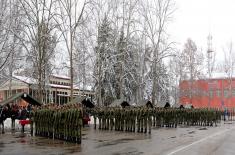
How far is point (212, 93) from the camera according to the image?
8344 centimetres

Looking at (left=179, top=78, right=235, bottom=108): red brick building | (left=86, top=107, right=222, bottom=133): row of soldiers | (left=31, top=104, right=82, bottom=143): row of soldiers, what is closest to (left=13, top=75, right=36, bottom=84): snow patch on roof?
(left=86, top=107, right=222, bottom=133): row of soldiers

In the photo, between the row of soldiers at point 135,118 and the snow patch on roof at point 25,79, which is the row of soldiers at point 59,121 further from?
the snow patch on roof at point 25,79

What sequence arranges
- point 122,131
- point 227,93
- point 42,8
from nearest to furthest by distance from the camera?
point 122,131
point 42,8
point 227,93

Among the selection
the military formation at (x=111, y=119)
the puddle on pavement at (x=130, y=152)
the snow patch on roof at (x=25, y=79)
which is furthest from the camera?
the snow patch on roof at (x=25, y=79)

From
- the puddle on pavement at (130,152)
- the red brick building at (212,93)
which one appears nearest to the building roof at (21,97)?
the puddle on pavement at (130,152)

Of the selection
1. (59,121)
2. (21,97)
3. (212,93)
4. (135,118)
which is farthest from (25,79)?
(212,93)

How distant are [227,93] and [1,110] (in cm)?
6480

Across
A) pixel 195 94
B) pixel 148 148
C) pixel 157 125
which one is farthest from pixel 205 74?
pixel 148 148

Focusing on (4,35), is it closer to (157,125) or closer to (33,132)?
(33,132)

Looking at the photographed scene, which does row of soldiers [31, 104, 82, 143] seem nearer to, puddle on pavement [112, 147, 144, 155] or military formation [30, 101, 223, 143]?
military formation [30, 101, 223, 143]

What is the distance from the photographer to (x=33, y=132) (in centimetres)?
2323

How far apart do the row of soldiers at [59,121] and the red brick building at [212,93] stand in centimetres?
5259

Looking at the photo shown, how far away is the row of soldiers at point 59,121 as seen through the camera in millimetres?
17766

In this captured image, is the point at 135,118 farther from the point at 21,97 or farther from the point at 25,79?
the point at 25,79
